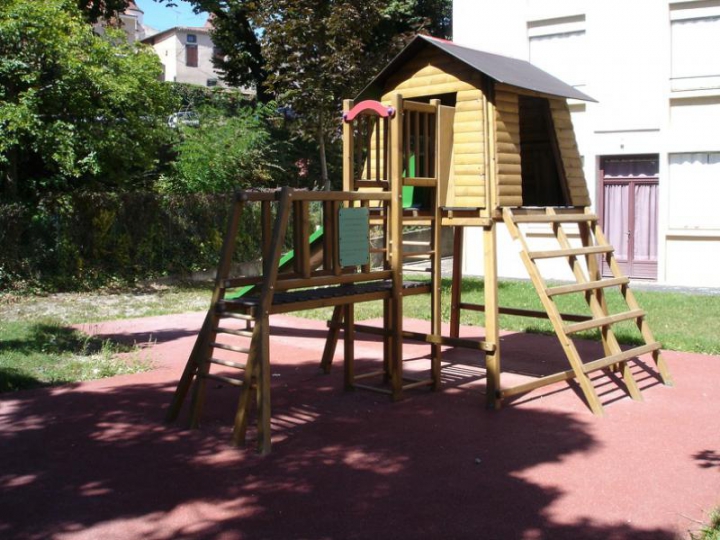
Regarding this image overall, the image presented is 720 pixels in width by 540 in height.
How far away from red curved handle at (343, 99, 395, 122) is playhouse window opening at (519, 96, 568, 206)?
2857 millimetres

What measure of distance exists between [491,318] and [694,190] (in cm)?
1099

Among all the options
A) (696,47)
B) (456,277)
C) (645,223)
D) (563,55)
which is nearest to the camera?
(456,277)

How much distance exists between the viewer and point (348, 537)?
448 cm

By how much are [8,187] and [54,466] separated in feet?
38.3

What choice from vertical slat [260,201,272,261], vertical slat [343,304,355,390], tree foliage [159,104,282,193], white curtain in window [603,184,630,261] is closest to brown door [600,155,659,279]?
white curtain in window [603,184,630,261]

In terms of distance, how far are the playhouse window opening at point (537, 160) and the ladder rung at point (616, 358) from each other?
7.44ft

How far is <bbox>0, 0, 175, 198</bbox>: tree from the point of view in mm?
14484

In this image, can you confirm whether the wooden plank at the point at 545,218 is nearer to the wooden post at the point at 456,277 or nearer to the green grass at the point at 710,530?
the wooden post at the point at 456,277

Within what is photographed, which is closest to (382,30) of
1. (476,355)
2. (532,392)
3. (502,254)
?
(502,254)

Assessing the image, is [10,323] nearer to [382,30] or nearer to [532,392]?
[532,392]

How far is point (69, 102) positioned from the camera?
602 inches

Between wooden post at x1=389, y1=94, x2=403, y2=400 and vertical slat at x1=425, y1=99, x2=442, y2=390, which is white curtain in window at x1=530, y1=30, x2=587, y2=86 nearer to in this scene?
vertical slat at x1=425, y1=99, x2=442, y2=390

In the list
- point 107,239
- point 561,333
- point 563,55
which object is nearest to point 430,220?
point 561,333

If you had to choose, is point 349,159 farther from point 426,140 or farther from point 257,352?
point 257,352
